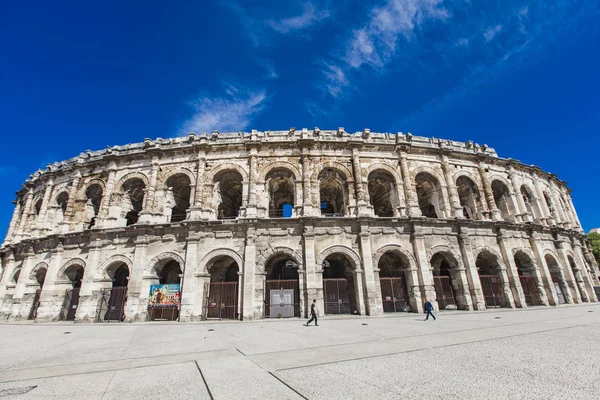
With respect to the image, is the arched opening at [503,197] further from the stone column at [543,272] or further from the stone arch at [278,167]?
the stone arch at [278,167]

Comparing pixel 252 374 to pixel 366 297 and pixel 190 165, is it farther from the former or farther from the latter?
pixel 190 165

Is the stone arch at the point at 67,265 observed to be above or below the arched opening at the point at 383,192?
below

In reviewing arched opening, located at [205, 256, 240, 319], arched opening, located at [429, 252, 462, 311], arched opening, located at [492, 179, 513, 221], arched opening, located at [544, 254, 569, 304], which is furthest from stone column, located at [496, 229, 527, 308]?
arched opening, located at [205, 256, 240, 319]

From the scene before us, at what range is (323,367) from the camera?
4586mm

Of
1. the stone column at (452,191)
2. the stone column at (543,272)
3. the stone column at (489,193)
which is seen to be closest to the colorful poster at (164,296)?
the stone column at (452,191)

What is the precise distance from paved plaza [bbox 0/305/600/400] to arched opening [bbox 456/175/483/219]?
1043 centimetres

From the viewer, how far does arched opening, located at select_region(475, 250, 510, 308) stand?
15.3 metres

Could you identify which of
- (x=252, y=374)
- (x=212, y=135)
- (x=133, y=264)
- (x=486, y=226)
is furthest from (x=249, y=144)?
(x=486, y=226)

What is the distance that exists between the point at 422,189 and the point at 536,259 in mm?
7926

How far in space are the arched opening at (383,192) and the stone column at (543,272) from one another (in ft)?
28.6

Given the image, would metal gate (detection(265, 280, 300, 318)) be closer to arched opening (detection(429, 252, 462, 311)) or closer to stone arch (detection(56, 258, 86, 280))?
arched opening (detection(429, 252, 462, 311))

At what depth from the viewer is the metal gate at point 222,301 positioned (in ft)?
44.2

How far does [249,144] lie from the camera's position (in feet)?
52.6

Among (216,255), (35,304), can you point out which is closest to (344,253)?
(216,255)
